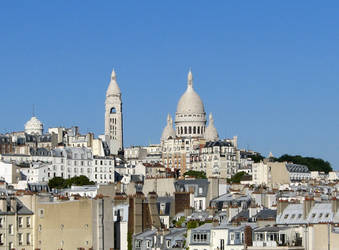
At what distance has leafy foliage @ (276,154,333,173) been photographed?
184125mm

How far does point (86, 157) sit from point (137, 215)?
320 feet

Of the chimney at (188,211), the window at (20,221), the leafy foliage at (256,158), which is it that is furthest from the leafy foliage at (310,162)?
the window at (20,221)

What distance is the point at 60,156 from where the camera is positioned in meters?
160

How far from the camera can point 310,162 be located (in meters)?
187

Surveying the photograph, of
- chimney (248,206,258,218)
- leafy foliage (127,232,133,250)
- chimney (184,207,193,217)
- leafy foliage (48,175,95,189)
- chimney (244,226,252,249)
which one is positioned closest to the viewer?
chimney (244,226,252,249)

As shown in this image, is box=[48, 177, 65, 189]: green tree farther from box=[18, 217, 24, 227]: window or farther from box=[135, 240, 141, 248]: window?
box=[135, 240, 141, 248]: window

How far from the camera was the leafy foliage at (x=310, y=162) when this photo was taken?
18412 centimetres

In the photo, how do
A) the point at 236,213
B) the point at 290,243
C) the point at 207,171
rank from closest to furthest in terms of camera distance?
the point at 290,243, the point at 236,213, the point at 207,171

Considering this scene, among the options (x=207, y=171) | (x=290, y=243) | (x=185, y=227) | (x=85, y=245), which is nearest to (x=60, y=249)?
(x=85, y=245)

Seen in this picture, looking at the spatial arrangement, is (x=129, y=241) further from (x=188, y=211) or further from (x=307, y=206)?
(x=188, y=211)

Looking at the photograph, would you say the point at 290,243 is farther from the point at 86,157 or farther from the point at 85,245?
the point at 86,157

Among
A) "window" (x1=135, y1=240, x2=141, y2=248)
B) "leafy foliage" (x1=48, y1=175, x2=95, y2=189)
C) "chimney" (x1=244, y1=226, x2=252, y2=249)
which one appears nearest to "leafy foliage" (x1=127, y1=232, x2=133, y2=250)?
"window" (x1=135, y1=240, x2=141, y2=248)

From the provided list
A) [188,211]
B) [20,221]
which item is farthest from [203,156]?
[20,221]

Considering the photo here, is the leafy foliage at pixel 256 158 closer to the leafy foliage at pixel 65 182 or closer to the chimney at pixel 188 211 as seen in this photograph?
the leafy foliage at pixel 65 182
